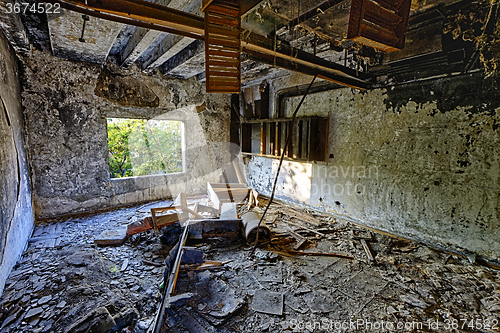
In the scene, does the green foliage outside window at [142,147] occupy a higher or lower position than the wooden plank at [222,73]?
lower

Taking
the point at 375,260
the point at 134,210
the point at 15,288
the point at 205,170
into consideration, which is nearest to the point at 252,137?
the point at 205,170

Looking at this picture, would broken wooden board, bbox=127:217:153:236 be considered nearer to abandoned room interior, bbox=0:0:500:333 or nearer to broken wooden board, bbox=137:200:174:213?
abandoned room interior, bbox=0:0:500:333

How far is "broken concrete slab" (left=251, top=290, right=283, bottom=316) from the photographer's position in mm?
2166

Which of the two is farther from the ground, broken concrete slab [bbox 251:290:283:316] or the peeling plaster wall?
the peeling plaster wall

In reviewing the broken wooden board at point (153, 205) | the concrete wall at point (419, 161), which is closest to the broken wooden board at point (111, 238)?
the broken wooden board at point (153, 205)

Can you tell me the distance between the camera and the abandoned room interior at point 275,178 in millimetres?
2045

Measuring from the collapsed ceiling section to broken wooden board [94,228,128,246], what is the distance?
2965 mm

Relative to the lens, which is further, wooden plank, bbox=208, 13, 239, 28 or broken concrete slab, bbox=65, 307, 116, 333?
broken concrete slab, bbox=65, 307, 116, 333

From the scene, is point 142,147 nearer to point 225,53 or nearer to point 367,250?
point 225,53

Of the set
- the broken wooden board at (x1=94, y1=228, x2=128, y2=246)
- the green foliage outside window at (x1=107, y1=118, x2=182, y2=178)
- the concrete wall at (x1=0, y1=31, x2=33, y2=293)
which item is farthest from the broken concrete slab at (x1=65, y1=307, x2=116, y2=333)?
the green foliage outside window at (x1=107, y1=118, x2=182, y2=178)

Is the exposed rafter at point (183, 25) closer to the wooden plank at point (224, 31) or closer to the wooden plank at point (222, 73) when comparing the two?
the wooden plank at point (224, 31)

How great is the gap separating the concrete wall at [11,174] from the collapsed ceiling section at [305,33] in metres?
0.58

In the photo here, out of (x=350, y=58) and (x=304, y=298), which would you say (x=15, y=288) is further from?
(x=350, y=58)

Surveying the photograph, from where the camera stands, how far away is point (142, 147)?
855 centimetres
